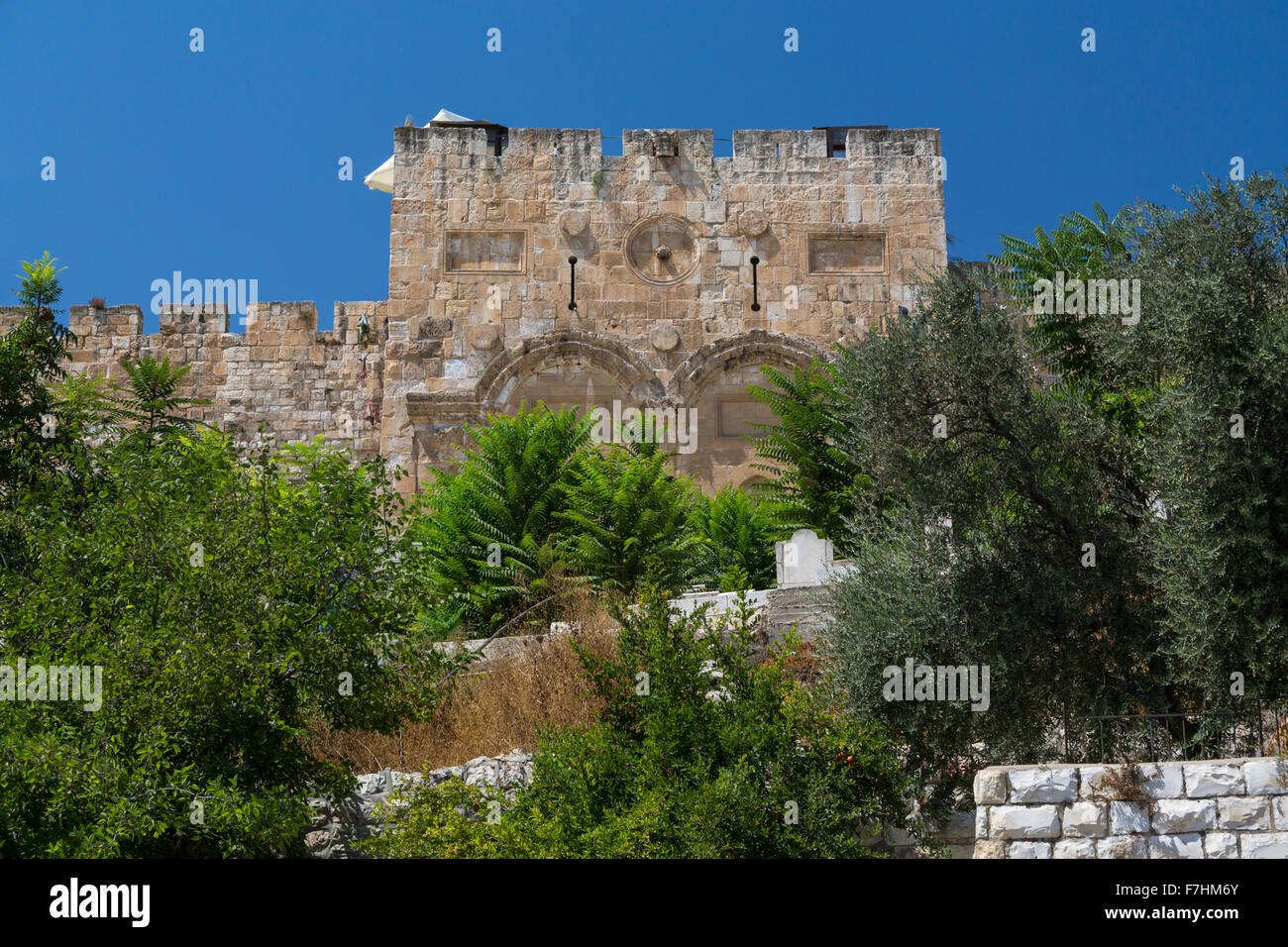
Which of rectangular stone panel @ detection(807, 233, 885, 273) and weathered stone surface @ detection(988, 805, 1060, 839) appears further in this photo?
rectangular stone panel @ detection(807, 233, 885, 273)

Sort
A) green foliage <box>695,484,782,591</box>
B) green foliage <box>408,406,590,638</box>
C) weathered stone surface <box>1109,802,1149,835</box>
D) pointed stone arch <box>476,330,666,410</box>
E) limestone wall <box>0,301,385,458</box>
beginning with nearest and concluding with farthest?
weathered stone surface <box>1109,802,1149,835</box> < green foliage <box>408,406,590,638</box> < green foliage <box>695,484,782,591</box> < pointed stone arch <box>476,330,666,410</box> < limestone wall <box>0,301,385,458</box>

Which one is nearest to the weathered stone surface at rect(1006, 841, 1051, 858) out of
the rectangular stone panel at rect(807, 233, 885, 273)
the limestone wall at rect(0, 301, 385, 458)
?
the rectangular stone panel at rect(807, 233, 885, 273)

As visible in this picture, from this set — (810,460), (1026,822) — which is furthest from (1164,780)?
(810,460)

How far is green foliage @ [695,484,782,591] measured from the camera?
14.3 metres

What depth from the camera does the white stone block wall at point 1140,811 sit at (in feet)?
27.1

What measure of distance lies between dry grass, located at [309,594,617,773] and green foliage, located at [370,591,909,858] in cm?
114

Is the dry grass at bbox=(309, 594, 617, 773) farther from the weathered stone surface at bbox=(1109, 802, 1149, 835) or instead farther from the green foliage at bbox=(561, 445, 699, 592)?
the weathered stone surface at bbox=(1109, 802, 1149, 835)

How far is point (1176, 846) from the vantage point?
8.35 meters

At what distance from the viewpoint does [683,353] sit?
18.6 meters

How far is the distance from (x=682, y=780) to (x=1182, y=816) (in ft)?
9.79

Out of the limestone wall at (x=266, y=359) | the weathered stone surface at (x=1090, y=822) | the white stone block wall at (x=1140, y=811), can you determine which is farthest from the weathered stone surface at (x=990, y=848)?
the limestone wall at (x=266, y=359)
